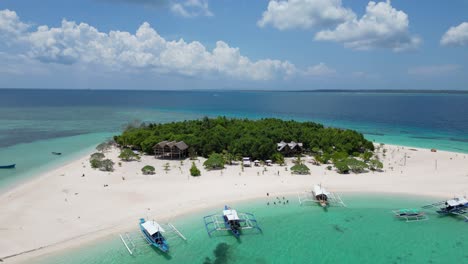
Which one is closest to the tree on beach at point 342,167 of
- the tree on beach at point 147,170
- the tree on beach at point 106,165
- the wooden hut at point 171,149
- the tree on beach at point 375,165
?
the tree on beach at point 375,165

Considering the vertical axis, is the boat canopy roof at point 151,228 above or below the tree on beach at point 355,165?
below

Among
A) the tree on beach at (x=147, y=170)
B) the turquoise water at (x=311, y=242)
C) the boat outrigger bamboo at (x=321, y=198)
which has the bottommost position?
the turquoise water at (x=311, y=242)

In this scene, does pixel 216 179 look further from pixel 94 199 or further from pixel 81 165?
pixel 81 165

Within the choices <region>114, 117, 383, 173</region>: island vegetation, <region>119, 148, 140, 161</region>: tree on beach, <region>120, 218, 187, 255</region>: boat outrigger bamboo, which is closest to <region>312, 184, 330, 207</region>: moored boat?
<region>114, 117, 383, 173</region>: island vegetation

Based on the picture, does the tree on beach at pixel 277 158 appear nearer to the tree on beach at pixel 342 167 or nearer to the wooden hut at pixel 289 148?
the wooden hut at pixel 289 148

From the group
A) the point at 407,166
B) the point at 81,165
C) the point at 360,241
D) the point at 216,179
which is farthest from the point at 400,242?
the point at 81,165

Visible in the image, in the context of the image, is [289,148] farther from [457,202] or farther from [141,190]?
[141,190]

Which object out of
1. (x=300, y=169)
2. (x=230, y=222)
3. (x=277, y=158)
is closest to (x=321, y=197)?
(x=300, y=169)

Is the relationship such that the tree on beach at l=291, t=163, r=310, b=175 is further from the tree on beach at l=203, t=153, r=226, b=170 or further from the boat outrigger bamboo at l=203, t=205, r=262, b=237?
the boat outrigger bamboo at l=203, t=205, r=262, b=237
